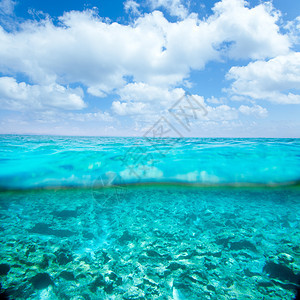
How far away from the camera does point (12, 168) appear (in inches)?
342

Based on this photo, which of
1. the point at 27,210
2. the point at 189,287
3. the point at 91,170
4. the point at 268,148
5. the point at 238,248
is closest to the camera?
the point at 189,287

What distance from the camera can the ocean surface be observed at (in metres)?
3.81

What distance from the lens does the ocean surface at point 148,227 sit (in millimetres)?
3807

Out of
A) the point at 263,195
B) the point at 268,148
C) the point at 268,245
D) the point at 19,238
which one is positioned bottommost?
the point at 263,195

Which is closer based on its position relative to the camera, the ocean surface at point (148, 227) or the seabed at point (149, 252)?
the seabed at point (149, 252)

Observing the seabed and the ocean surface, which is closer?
the seabed

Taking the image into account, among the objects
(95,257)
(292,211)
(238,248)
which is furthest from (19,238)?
(292,211)

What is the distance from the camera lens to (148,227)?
21.2 ft

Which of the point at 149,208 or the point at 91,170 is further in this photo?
the point at 91,170

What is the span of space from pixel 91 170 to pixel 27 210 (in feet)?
12.8

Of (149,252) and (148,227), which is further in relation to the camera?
(148,227)

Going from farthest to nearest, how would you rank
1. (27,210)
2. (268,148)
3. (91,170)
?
(268,148)
(91,170)
(27,210)

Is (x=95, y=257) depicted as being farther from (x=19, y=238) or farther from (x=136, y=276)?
(x=19, y=238)

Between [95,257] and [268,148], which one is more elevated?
[268,148]
